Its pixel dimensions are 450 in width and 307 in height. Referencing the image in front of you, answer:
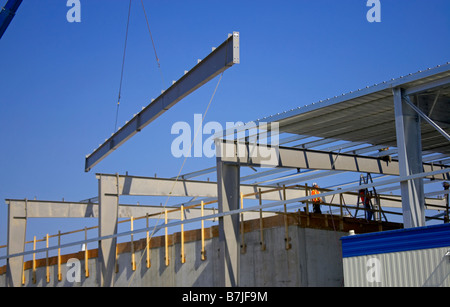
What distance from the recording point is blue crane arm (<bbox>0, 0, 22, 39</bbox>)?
1346 inches

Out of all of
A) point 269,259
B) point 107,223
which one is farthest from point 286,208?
point 107,223

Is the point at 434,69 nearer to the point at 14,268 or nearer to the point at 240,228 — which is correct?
the point at 240,228

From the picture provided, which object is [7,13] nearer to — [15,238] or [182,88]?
[15,238]

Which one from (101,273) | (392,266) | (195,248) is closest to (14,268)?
(101,273)

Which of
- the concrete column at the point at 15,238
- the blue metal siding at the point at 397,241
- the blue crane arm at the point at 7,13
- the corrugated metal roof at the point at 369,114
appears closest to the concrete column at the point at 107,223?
the concrete column at the point at 15,238

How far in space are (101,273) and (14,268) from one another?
27.8ft

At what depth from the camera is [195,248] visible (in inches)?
1076

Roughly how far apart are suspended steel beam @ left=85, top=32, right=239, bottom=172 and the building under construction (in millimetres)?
43

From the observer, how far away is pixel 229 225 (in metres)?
24.2

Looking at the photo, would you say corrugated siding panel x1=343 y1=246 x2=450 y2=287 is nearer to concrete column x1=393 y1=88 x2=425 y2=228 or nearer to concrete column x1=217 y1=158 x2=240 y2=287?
concrete column x1=393 y1=88 x2=425 y2=228

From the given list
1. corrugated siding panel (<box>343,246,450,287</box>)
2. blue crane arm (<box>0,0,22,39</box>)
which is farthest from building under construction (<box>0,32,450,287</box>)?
blue crane arm (<box>0,0,22,39</box>)

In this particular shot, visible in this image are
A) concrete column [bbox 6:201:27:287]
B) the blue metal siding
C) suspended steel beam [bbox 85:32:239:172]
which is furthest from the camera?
concrete column [bbox 6:201:27:287]

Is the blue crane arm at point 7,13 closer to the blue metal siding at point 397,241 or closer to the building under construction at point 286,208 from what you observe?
the building under construction at point 286,208

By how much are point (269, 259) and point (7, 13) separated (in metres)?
20.3
